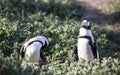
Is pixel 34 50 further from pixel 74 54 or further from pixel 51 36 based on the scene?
pixel 51 36

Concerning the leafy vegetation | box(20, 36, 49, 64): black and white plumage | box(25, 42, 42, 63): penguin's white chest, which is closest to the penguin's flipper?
the leafy vegetation

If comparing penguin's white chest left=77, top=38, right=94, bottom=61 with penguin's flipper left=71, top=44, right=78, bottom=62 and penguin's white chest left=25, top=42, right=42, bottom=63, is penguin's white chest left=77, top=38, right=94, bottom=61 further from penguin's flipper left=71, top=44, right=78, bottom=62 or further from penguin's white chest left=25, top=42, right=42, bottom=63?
penguin's white chest left=25, top=42, right=42, bottom=63

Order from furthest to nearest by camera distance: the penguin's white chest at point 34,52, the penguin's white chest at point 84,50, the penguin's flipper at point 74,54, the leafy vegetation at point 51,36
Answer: the penguin's flipper at point 74,54
the penguin's white chest at point 84,50
the penguin's white chest at point 34,52
the leafy vegetation at point 51,36

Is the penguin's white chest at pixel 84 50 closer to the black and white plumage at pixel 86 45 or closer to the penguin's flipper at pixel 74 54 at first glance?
the black and white plumage at pixel 86 45

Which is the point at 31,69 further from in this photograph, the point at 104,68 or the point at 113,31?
the point at 113,31

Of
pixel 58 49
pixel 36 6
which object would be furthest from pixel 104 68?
pixel 36 6

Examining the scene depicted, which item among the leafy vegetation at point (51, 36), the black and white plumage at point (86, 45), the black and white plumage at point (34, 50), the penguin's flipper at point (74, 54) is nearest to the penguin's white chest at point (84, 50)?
the black and white plumage at point (86, 45)

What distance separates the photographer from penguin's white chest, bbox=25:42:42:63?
9062 millimetres

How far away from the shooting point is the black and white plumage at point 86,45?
9438 millimetres

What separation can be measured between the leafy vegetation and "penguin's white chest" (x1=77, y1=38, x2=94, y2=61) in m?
0.28

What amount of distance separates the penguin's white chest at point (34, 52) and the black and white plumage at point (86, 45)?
832mm

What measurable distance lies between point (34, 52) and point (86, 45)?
1.06 m

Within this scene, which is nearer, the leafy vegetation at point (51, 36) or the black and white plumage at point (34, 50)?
the leafy vegetation at point (51, 36)

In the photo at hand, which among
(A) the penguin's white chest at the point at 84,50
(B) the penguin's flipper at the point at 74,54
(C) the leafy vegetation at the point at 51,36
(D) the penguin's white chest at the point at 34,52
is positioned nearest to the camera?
(C) the leafy vegetation at the point at 51,36
